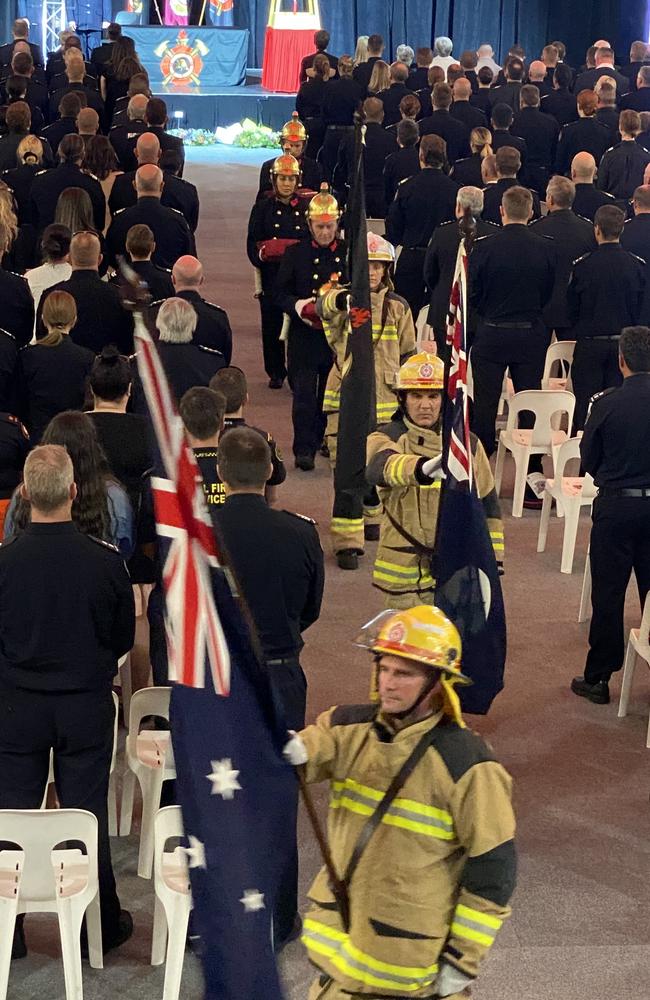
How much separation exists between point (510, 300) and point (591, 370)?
83 centimetres

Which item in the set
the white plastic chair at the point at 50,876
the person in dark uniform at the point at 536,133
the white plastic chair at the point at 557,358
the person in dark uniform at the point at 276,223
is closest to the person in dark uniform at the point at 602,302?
the white plastic chair at the point at 557,358

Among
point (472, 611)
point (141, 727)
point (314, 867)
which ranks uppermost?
point (472, 611)

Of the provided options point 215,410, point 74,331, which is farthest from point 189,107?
point 215,410

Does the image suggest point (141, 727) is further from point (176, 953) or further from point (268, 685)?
point (268, 685)

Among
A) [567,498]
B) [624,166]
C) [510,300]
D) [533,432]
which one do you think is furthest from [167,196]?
[624,166]

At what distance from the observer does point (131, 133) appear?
13.9m

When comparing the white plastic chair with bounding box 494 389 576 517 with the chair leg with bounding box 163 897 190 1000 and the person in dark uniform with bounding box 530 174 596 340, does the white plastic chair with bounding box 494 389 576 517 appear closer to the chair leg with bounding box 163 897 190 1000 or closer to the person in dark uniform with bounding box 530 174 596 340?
the person in dark uniform with bounding box 530 174 596 340

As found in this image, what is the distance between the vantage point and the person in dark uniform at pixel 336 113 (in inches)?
698

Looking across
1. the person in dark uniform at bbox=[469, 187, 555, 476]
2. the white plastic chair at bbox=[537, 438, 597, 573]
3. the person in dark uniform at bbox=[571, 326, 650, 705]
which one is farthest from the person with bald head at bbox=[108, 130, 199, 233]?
the person in dark uniform at bbox=[571, 326, 650, 705]

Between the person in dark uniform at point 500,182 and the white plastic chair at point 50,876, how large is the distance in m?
7.81

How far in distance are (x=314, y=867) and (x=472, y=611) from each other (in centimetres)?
115

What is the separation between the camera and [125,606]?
521 cm

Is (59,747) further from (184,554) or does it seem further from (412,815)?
(184,554)

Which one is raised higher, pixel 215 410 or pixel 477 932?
pixel 215 410
